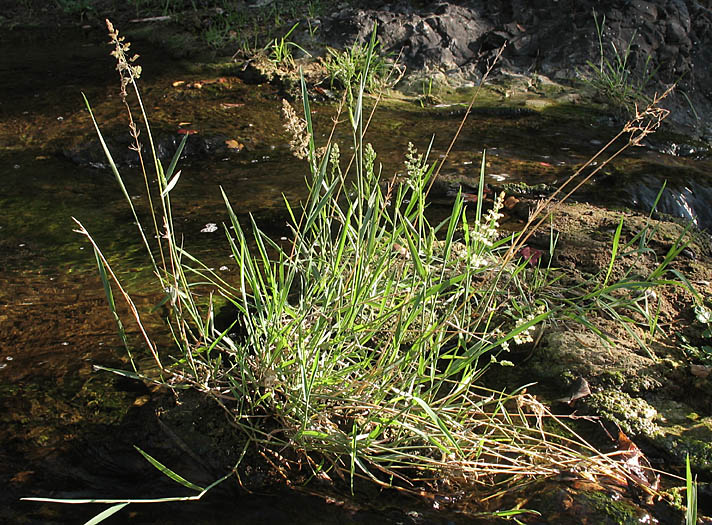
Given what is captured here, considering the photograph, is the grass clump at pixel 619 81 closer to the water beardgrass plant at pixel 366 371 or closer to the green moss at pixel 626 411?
the green moss at pixel 626 411

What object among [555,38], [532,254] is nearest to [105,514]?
[532,254]

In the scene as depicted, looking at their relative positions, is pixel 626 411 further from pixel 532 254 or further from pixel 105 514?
pixel 105 514

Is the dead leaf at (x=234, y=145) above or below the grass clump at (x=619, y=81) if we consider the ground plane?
below

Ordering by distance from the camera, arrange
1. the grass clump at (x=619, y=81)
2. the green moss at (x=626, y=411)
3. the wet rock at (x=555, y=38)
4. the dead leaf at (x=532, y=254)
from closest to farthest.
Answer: the green moss at (x=626, y=411) < the dead leaf at (x=532, y=254) < the grass clump at (x=619, y=81) < the wet rock at (x=555, y=38)

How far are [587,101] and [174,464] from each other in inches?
193

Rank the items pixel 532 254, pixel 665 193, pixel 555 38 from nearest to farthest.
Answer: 1. pixel 532 254
2. pixel 665 193
3. pixel 555 38

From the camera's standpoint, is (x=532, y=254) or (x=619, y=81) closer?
(x=532, y=254)

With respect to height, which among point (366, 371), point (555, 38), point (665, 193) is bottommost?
Answer: point (665, 193)

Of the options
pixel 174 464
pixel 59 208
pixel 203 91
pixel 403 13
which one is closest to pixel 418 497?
pixel 174 464

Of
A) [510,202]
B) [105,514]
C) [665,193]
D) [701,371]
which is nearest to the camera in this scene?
[105,514]

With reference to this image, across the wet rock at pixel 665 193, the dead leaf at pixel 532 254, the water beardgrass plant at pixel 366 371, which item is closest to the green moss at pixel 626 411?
the water beardgrass plant at pixel 366 371

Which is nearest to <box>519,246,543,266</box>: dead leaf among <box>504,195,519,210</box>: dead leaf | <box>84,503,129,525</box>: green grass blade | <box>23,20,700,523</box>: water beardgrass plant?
<box>504,195,519,210</box>: dead leaf

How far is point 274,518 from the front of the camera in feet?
5.42

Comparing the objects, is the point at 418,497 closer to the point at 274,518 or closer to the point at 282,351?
the point at 274,518
